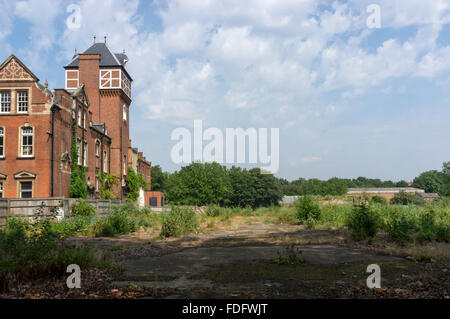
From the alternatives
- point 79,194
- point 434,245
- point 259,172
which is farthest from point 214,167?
point 434,245

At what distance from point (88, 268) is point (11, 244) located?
1342 mm

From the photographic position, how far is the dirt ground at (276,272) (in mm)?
5484

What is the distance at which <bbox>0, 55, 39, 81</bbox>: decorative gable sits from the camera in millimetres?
27672

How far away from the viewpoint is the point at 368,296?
5188 millimetres

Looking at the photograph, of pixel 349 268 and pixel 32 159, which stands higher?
pixel 32 159

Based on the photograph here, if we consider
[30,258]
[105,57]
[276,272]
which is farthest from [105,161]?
[276,272]

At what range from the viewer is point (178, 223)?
1483cm

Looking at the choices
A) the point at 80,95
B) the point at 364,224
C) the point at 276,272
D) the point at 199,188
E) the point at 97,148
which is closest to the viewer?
the point at 276,272

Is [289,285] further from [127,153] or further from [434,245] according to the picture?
[127,153]

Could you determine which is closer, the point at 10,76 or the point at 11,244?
the point at 11,244

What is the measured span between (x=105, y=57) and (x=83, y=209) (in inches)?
952

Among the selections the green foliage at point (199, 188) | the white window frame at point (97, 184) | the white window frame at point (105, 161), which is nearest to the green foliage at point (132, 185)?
the white window frame at point (105, 161)

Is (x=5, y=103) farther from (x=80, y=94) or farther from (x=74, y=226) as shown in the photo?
(x=74, y=226)
